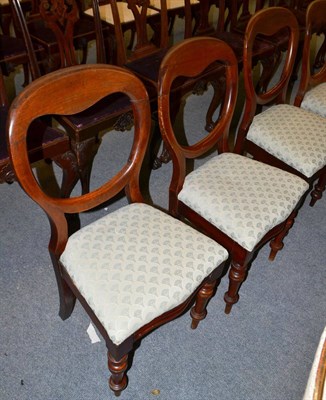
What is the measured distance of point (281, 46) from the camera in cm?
223

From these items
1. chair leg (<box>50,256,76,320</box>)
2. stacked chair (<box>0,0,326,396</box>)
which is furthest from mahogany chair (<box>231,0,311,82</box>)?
chair leg (<box>50,256,76,320</box>)

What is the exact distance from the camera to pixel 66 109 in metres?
0.97

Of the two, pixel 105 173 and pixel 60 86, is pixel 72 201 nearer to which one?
pixel 60 86

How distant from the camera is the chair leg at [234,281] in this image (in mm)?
1287

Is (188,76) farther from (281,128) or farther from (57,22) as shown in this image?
(57,22)

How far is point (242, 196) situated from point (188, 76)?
1.33ft

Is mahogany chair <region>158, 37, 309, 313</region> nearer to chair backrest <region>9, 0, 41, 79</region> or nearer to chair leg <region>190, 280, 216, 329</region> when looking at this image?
chair leg <region>190, 280, 216, 329</region>

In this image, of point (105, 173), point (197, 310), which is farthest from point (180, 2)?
point (197, 310)

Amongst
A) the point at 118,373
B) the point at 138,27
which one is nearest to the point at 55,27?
the point at 138,27

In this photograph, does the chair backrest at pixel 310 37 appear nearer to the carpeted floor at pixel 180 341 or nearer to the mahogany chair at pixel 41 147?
the carpeted floor at pixel 180 341

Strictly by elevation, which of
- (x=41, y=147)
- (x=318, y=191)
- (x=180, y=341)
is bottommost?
(x=180, y=341)

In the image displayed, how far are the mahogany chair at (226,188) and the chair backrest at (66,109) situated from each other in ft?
0.33

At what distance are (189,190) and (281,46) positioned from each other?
1.34 meters

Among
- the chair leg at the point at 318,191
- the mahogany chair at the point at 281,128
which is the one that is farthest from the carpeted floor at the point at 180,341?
the mahogany chair at the point at 281,128
